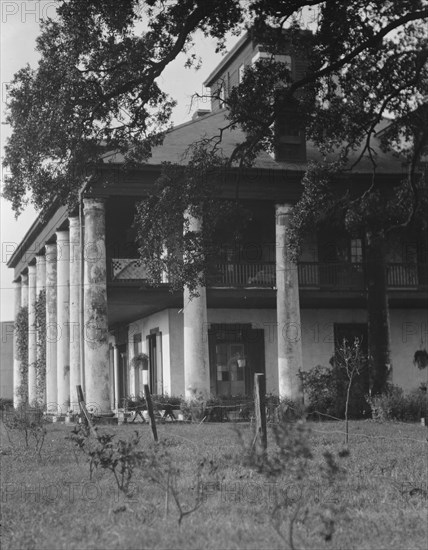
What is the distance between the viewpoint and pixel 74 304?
85.1 ft

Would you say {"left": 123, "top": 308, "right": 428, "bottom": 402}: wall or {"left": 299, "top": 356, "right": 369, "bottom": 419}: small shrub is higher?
{"left": 123, "top": 308, "right": 428, "bottom": 402}: wall

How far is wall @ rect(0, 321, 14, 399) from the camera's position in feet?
170

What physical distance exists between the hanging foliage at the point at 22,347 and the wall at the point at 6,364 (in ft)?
45.6

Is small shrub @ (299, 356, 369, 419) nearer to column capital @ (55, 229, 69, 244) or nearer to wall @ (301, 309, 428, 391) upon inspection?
wall @ (301, 309, 428, 391)

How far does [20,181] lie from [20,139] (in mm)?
891

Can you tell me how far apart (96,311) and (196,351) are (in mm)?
2801

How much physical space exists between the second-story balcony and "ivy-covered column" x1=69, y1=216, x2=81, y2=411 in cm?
119

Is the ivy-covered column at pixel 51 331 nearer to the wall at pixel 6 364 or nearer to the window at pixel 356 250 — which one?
the window at pixel 356 250

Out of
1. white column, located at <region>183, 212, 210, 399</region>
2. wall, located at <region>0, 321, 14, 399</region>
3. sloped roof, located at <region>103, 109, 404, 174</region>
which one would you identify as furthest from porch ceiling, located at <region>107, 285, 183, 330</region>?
wall, located at <region>0, 321, 14, 399</region>

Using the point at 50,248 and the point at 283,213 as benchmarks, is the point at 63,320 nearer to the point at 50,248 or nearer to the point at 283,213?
the point at 50,248

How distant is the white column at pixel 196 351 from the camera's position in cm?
2308

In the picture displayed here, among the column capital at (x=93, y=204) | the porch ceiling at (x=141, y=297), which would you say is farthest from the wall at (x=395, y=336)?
the column capital at (x=93, y=204)

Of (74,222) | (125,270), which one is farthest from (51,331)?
(125,270)

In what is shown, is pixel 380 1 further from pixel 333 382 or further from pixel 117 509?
pixel 333 382
